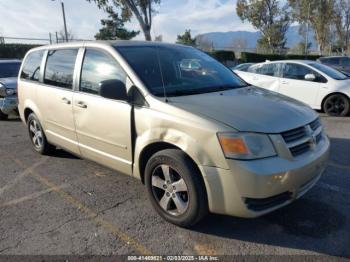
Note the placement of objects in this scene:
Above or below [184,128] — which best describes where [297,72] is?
above

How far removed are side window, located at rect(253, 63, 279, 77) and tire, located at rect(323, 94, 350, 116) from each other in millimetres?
1534

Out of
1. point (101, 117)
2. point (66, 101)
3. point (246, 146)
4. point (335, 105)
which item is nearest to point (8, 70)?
point (66, 101)

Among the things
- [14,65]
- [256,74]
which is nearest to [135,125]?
[256,74]

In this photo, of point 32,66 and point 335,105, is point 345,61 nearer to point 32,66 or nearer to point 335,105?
point 335,105

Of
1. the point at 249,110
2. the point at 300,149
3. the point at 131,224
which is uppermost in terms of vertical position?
the point at 249,110

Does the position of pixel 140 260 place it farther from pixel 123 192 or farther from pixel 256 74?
pixel 256 74

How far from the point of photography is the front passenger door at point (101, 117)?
3.76m

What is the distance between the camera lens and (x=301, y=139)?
3.19 m

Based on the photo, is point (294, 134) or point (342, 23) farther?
point (342, 23)

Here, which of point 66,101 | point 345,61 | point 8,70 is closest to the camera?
point 66,101

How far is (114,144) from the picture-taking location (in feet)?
12.7

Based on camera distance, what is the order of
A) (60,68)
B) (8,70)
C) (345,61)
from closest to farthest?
(60,68), (8,70), (345,61)

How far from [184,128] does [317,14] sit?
143 ft

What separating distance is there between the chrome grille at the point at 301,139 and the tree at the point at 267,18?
143ft
